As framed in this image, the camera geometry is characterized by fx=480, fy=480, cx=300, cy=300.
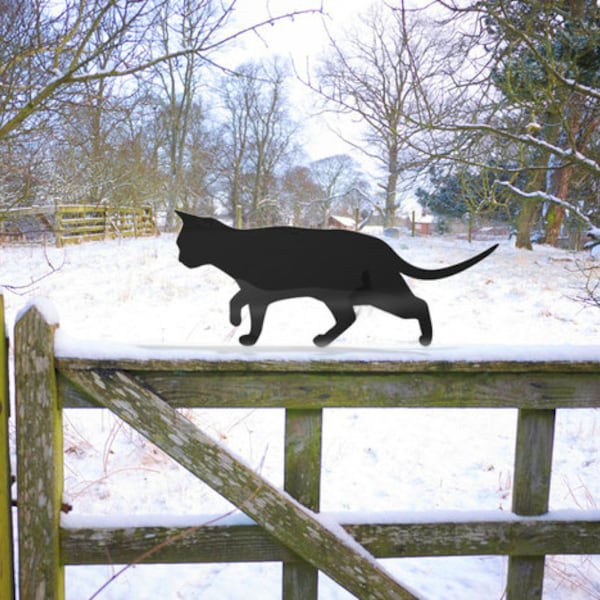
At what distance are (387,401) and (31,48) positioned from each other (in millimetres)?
2120

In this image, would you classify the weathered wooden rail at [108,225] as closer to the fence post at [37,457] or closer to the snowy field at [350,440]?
the snowy field at [350,440]

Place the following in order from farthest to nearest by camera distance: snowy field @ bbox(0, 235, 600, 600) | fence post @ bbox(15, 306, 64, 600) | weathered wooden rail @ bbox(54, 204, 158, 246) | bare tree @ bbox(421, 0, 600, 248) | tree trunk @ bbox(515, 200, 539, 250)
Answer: weathered wooden rail @ bbox(54, 204, 158, 246)
tree trunk @ bbox(515, 200, 539, 250)
bare tree @ bbox(421, 0, 600, 248)
snowy field @ bbox(0, 235, 600, 600)
fence post @ bbox(15, 306, 64, 600)

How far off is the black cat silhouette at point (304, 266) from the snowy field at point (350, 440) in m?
0.13

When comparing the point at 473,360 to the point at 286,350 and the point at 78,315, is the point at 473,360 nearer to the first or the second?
the point at 286,350

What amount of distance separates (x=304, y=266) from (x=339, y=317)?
179 mm

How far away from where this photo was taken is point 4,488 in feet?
4.07

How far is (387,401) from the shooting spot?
4.27 feet

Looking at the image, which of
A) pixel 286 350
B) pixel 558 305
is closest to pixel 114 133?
pixel 286 350

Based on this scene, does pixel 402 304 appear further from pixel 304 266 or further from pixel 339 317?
pixel 304 266

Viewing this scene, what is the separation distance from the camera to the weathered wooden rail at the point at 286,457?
1208 millimetres

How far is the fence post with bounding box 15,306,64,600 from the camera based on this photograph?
3.86 feet

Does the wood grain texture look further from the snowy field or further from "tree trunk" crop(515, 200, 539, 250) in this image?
"tree trunk" crop(515, 200, 539, 250)

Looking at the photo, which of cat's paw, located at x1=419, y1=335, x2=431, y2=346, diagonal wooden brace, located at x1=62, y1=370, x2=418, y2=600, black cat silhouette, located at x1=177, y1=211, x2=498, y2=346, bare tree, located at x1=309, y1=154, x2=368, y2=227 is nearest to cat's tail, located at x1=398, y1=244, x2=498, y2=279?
black cat silhouette, located at x1=177, y1=211, x2=498, y2=346

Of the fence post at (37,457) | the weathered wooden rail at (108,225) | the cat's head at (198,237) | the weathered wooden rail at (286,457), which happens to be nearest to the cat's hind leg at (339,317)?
the weathered wooden rail at (286,457)
